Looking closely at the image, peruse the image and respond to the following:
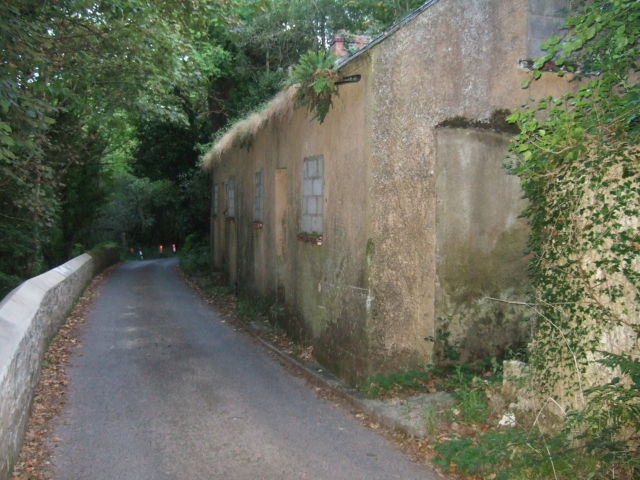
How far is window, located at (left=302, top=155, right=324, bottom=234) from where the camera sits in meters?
8.52

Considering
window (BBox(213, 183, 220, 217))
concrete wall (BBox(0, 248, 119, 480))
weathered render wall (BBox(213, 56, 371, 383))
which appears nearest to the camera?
concrete wall (BBox(0, 248, 119, 480))

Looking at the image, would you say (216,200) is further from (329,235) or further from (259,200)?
(329,235)

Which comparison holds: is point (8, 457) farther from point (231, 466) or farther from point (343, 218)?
point (343, 218)

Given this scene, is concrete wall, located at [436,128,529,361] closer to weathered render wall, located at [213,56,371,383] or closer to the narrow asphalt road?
weathered render wall, located at [213,56,371,383]

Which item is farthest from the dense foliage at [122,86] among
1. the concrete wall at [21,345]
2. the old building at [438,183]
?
the old building at [438,183]

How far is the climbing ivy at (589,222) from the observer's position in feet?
13.9

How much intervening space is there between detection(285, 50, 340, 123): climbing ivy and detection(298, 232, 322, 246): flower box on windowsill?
1.64m

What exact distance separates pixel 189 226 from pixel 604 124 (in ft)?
76.2

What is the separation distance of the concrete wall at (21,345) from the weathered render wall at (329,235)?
12.2ft

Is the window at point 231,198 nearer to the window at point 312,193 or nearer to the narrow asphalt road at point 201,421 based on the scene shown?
the narrow asphalt road at point 201,421

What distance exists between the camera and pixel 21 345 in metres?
5.73

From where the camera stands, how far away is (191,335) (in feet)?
36.3

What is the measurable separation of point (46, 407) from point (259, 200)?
259 inches

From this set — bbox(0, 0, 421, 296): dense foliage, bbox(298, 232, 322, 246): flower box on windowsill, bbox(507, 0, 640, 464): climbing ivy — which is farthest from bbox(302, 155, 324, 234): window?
bbox(507, 0, 640, 464): climbing ivy
